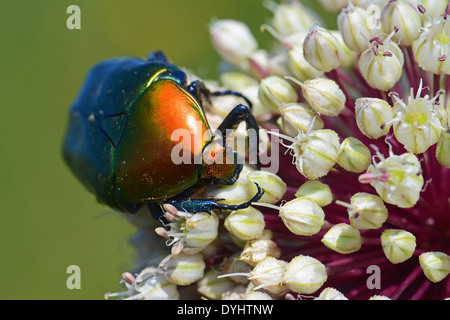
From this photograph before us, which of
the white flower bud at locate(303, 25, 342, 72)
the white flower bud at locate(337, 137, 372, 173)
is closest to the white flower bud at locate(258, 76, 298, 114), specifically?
the white flower bud at locate(303, 25, 342, 72)

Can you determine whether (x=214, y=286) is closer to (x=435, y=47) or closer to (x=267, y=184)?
(x=267, y=184)

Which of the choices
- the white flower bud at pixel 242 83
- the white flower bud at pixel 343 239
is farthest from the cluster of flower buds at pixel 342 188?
A: the white flower bud at pixel 242 83

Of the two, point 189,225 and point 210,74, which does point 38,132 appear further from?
point 189,225

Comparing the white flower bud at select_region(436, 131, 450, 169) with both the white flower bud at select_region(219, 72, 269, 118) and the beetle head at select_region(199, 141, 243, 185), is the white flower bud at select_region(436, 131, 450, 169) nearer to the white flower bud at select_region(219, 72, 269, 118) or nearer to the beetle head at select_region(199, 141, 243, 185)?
the beetle head at select_region(199, 141, 243, 185)

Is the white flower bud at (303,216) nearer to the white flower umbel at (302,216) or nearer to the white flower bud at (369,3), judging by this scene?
the white flower umbel at (302,216)

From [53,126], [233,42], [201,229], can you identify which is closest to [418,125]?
[201,229]

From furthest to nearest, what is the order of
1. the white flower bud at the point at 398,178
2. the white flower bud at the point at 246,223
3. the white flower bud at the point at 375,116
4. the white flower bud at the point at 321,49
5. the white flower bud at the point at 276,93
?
the white flower bud at the point at 276,93
the white flower bud at the point at 321,49
the white flower bud at the point at 246,223
the white flower bud at the point at 375,116
the white flower bud at the point at 398,178
